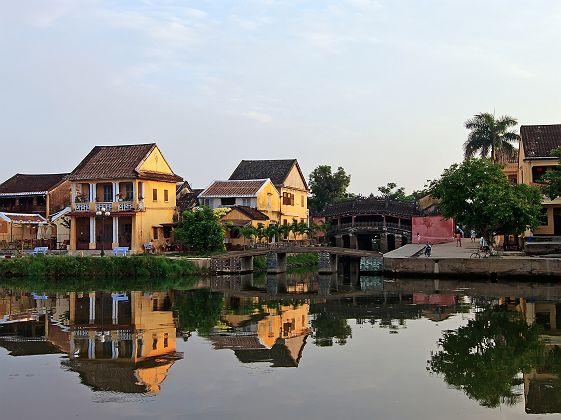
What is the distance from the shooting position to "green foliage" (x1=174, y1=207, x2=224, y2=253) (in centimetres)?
4572

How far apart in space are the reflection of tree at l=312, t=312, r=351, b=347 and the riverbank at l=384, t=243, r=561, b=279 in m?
13.6

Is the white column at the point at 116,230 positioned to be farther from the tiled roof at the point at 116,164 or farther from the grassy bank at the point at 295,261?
the grassy bank at the point at 295,261

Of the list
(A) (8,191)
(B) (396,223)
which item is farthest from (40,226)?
(B) (396,223)

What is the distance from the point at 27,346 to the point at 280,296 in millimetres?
15342

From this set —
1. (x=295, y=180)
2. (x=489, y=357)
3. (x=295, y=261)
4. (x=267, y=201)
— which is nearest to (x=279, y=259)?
(x=295, y=261)

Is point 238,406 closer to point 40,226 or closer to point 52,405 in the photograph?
point 52,405

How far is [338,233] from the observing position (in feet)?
198

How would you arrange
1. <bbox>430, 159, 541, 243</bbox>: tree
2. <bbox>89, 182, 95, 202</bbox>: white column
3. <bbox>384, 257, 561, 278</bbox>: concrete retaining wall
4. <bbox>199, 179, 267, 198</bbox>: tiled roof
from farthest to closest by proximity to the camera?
1. <bbox>199, 179, 267, 198</bbox>: tiled roof
2. <bbox>89, 182, 95, 202</bbox>: white column
3. <bbox>430, 159, 541, 243</bbox>: tree
4. <bbox>384, 257, 561, 278</bbox>: concrete retaining wall

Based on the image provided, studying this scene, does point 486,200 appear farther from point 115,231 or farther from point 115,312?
point 115,231

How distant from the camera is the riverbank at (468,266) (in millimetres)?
34312

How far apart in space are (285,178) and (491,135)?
58.9 feet

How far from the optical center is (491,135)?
57.7 metres

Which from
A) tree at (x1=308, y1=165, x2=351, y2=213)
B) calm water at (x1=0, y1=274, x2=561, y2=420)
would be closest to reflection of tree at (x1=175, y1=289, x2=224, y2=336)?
calm water at (x1=0, y1=274, x2=561, y2=420)

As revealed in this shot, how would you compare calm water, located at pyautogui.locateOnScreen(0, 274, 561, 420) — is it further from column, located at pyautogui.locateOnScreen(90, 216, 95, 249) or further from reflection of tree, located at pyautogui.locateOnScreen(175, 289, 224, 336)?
column, located at pyautogui.locateOnScreen(90, 216, 95, 249)
